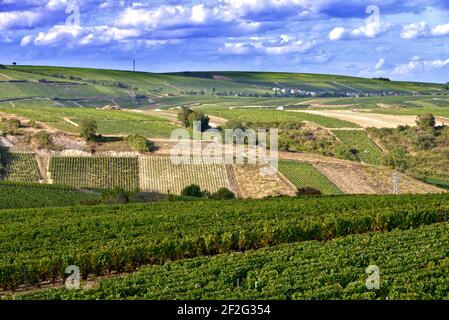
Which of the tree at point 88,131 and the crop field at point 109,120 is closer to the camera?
the tree at point 88,131

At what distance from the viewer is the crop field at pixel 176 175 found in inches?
2557

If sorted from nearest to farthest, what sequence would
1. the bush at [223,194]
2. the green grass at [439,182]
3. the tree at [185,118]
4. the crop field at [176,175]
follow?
the bush at [223,194] → the crop field at [176,175] → the green grass at [439,182] → the tree at [185,118]

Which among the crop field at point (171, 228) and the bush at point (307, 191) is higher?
the crop field at point (171, 228)

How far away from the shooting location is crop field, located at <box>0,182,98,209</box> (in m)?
52.2

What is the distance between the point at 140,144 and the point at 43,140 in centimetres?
886

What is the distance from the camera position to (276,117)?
10444 cm

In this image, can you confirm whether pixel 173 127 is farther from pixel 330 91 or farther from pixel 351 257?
pixel 330 91

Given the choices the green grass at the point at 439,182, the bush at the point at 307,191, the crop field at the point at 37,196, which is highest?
the crop field at the point at 37,196

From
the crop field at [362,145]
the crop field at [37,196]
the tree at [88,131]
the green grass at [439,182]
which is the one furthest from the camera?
the crop field at [362,145]

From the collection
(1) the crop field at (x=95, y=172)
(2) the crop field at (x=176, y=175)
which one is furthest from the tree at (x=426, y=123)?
(1) the crop field at (x=95, y=172)

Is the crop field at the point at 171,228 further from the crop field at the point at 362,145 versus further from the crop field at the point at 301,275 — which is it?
the crop field at the point at 362,145

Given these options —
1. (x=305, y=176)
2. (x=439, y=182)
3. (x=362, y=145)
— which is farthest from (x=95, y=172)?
(x=362, y=145)

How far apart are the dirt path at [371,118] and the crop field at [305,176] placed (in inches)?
1116

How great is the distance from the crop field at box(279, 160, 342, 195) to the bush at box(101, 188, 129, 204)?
16205 mm
